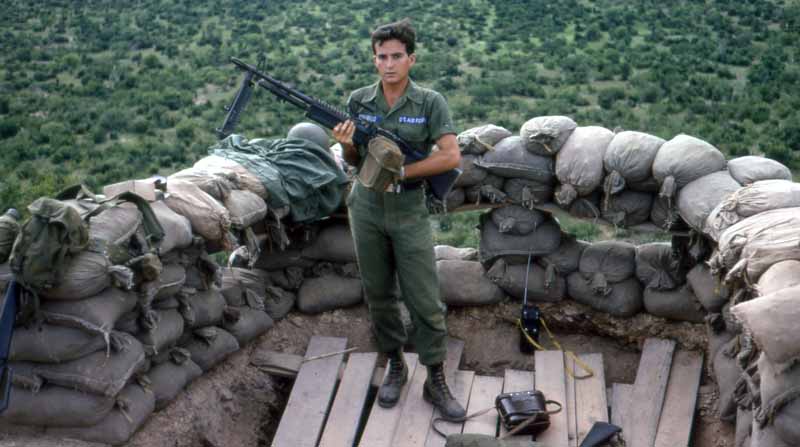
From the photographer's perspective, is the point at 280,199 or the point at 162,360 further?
the point at 280,199

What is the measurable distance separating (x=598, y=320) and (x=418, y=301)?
1.81 meters

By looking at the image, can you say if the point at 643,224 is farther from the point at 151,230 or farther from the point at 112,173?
the point at 112,173

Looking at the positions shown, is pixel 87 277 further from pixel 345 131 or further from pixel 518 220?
pixel 518 220

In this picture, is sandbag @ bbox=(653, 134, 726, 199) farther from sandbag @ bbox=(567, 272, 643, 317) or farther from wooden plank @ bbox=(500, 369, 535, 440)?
wooden plank @ bbox=(500, 369, 535, 440)

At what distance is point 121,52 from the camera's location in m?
17.2

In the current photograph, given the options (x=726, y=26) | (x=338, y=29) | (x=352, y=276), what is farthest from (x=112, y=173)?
(x=726, y=26)

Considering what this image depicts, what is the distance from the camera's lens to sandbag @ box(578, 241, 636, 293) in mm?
6426

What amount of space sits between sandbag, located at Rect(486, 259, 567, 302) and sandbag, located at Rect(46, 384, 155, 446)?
2.63m

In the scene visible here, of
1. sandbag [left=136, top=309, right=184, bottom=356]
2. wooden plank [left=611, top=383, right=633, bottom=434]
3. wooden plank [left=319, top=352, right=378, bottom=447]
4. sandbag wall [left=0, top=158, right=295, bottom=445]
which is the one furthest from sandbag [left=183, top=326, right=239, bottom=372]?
wooden plank [left=611, top=383, right=633, bottom=434]

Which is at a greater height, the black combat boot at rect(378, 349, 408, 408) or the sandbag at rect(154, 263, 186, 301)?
the sandbag at rect(154, 263, 186, 301)

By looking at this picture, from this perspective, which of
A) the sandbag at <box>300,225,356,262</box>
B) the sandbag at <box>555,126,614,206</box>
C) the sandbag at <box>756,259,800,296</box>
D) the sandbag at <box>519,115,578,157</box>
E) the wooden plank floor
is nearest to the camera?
the sandbag at <box>756,259,800,296</box>

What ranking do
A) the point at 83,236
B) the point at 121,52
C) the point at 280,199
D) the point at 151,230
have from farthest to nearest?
1. the point at 121,52
2. the point at 280,199
3. the point at 151,230
4. the point at 83,236

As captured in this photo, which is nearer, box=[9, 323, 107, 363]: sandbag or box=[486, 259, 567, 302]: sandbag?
box=[9, 323, 107, 363]: sandbag

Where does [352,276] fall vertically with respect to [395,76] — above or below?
below
